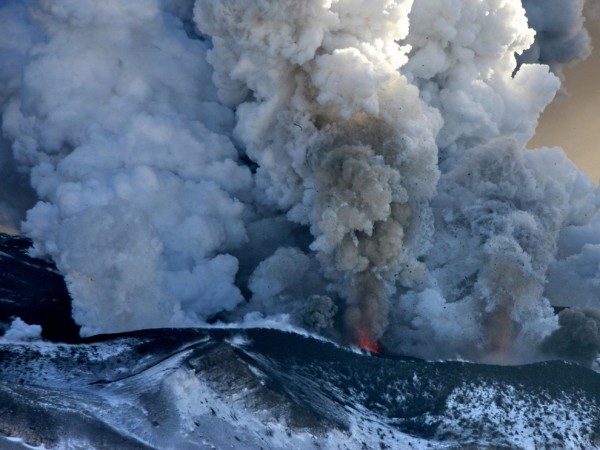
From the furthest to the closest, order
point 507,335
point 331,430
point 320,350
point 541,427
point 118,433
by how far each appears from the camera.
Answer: point 507,335
point 320,350
point 541,427
point 331,430
point 118,433

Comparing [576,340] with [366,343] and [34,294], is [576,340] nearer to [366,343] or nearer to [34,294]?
[366,343]

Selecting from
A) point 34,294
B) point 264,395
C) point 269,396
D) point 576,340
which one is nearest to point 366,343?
point 269,396

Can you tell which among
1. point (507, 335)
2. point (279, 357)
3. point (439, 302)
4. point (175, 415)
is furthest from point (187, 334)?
point (507, 335)

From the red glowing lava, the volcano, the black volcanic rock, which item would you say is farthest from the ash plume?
the black volcanic rock

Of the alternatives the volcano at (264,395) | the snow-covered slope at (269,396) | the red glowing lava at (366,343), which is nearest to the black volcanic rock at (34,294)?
the volcano at (264,395)

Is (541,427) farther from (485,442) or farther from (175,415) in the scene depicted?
(175,415)

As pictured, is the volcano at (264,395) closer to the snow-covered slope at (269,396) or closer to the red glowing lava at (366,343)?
the snow-covered slope at (269,396)
